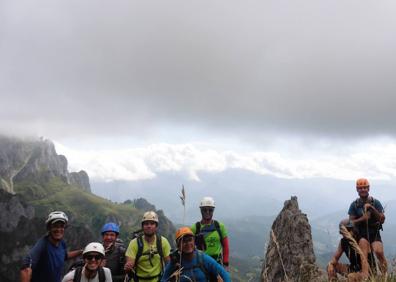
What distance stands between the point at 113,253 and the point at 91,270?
7.72ft

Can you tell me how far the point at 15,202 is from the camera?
15912 centimetres

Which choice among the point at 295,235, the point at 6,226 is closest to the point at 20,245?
the point at 6,226

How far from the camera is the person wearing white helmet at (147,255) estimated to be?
10227 millimetres

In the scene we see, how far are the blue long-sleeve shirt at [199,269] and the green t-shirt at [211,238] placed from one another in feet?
16.7

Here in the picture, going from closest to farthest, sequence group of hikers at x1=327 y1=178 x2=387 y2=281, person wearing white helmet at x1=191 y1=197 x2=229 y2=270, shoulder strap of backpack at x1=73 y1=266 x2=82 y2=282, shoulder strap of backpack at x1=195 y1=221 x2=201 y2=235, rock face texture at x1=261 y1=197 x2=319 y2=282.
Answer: shoulder strap of backpack at x1=73 y1=266 x2=82 y2=282 < group of hikers at x1=327 y1=178 x2=387 y2=281 < person wearing white helmet at x1=191 y1=197 x2=229 y2=270 < shoulder strap of backpack at x1=195 y1=221 x2=201 y2=235 < rock face texture at x1=261 y1=197 x2=319 y2=282

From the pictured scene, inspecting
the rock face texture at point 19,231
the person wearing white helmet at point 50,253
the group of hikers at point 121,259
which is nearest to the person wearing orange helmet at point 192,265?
the group of hikers at point 121,259

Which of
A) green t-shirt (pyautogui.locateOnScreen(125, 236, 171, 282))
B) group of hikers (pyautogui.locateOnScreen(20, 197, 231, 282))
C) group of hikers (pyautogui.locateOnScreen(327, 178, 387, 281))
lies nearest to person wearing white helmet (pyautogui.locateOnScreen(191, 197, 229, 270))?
group of hikers (pyautogui.locateOnScreen(20, 197, 231, 282))

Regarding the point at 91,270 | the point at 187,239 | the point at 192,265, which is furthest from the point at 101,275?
the point at 187,239

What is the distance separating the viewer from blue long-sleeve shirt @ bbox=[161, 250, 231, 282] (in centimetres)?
753

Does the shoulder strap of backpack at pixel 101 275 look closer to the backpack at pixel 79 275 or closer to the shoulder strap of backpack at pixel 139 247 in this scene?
the backpack at pixel 79 275

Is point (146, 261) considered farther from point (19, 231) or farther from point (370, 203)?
point (19, 231)

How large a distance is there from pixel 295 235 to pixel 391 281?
23498 mm

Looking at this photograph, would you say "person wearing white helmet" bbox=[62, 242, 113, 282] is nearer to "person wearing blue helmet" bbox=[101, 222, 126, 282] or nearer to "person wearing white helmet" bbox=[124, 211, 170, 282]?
"person wearing white helmet" bbox=[124, 211, 170, 282]

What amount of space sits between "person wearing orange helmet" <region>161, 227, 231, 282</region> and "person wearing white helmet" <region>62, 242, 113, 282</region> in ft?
5.39
